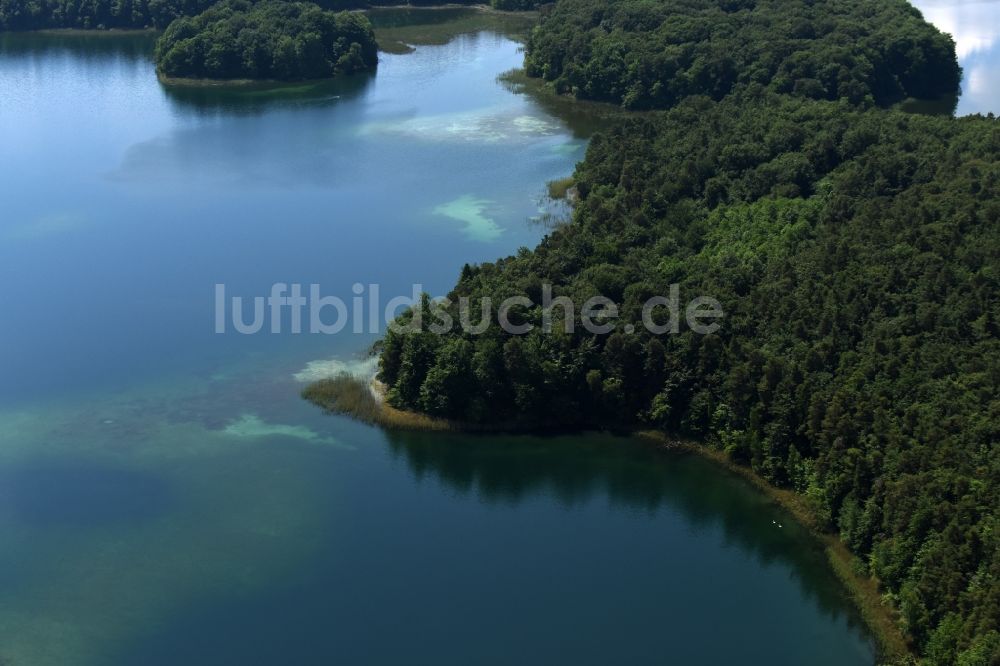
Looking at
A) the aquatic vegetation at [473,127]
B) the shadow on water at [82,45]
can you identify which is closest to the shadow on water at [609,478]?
the aquatic vegetation at [473,127]

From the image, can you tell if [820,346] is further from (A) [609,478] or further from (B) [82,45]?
(B) [82,45]

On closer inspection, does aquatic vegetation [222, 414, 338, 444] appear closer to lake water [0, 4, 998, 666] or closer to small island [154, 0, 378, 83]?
lake water [0, 4, 998, 666]

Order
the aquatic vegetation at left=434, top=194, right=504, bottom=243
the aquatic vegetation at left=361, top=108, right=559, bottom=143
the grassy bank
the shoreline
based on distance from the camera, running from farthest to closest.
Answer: the aquatic vegetation at left=361, top=108, right=559, bottom=143 → the aquatic vegetation at left=434, top=194, right=504, bottom=243 → the grassy bank → the shoreline

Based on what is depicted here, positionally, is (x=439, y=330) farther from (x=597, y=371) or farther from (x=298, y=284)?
(x=298, y=284)

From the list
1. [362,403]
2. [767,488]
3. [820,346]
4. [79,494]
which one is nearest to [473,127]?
[362,403]

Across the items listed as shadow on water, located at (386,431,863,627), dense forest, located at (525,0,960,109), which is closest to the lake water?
shadow on water, located at (386,431,863,627)

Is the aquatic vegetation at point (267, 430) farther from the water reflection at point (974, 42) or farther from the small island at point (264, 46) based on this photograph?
the water reflection at point (974, 42)

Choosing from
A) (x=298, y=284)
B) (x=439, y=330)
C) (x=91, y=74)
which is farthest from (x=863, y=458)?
(x=91, y=74)
